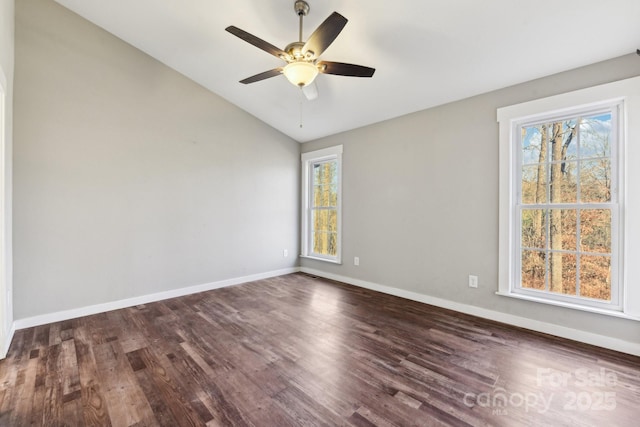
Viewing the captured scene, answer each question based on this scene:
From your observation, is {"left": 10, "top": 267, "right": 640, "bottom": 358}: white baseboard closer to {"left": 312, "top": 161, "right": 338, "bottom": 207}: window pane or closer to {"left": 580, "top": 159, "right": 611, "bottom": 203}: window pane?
{"left": 580, "top": 159, "right": 611, "bottom": 203}: window pane

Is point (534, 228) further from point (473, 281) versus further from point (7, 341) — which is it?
point (7, 341)

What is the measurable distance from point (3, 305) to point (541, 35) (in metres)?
4.84

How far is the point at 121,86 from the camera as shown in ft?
11.1

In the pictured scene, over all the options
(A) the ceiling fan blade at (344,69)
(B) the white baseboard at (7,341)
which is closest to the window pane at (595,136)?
(A) the ceiling fan blade at (344,69)

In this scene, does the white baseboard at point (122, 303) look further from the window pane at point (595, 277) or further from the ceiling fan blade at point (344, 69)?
the window pane at point (595, 277)

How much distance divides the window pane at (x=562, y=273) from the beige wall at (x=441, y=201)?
8.5 inches

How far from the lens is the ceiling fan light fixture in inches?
83.2

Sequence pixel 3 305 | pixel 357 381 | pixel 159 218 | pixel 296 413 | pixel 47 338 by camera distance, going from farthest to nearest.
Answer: pixel 159 218
pixel 47 338
pixel 3 305
pixel 357 381
pixel 296 413

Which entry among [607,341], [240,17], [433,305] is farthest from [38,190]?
[607,341]

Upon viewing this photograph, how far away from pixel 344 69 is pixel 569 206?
8.08 feet

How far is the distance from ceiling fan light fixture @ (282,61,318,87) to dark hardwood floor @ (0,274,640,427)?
87.3 inches

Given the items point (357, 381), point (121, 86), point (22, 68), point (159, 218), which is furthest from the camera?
point (159, 218)

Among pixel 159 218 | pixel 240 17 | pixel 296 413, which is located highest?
pixel 240 17

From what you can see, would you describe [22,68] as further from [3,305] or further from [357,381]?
[357,381]
